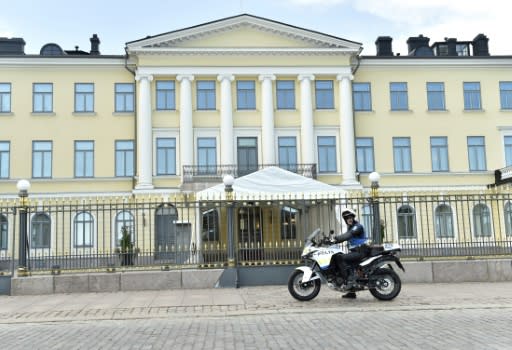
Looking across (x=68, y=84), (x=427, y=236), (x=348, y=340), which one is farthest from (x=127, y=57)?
(x=348, y=340)

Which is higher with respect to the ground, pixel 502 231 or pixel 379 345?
pixel 502 231

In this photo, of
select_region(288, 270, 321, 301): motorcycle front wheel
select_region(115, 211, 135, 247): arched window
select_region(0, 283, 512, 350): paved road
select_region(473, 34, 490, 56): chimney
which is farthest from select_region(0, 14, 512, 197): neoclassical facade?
select_region(288, 270, 321, 301): motorcycle front wheel

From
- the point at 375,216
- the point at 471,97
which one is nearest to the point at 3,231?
the point at 375,216

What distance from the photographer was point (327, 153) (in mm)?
36312

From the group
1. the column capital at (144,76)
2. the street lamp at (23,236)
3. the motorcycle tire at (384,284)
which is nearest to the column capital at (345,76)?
the column capital at (144,76)

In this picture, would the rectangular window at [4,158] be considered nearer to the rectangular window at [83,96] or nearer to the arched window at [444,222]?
the rectangular window at [83,96]

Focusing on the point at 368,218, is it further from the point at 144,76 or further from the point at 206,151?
the point at 144,76

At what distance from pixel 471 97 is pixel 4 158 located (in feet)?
98.5

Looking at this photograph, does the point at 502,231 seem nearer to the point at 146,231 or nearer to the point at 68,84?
the point at 146,231

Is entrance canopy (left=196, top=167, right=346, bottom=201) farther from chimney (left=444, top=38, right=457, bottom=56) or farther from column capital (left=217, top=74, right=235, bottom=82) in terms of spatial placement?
chimney (left=444, top=38, right=457, bottom=56)

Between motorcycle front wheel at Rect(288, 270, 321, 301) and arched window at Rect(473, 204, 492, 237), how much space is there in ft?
19.5

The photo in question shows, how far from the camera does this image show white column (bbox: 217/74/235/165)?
3516 centimetres

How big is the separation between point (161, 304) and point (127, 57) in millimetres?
26587

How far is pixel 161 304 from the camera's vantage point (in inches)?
476
